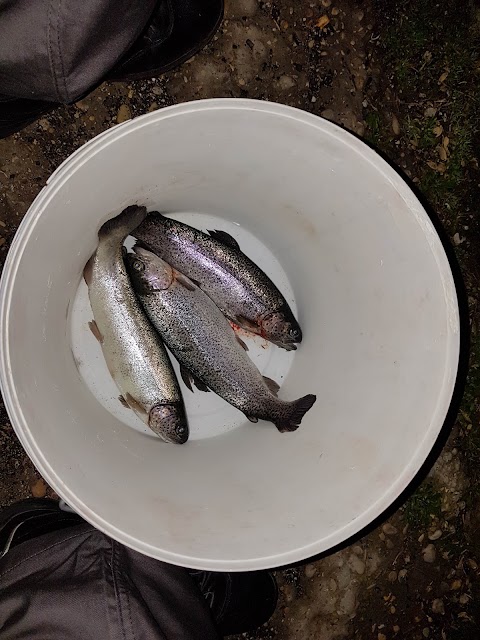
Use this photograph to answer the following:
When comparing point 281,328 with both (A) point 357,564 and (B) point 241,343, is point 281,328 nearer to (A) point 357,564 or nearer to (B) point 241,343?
(B) point 241,343

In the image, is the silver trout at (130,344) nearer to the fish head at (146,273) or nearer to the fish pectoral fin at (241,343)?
the fish head at (146,273)

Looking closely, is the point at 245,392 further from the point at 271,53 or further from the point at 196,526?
the point at 271,53

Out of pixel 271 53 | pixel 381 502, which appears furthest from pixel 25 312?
pixel 271 53

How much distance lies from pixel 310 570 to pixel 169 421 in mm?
1000

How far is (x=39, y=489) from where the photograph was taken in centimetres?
196

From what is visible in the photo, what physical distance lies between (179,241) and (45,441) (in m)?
0.72

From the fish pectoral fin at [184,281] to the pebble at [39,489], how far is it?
0.91 meters

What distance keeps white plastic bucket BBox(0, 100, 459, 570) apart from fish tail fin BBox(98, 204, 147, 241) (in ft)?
0.09

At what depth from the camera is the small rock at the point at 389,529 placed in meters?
2.21

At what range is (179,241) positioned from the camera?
1.69 meters

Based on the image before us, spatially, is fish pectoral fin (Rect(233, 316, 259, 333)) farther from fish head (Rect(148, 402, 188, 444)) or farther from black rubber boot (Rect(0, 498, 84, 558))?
black rubber boot (Rect(0, 498, 84, 558))

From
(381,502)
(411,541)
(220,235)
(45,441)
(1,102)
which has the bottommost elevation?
(411,541)

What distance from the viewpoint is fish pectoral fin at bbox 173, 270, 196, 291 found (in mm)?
1685

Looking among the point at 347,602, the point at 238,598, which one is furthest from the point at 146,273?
the point at 347,602
